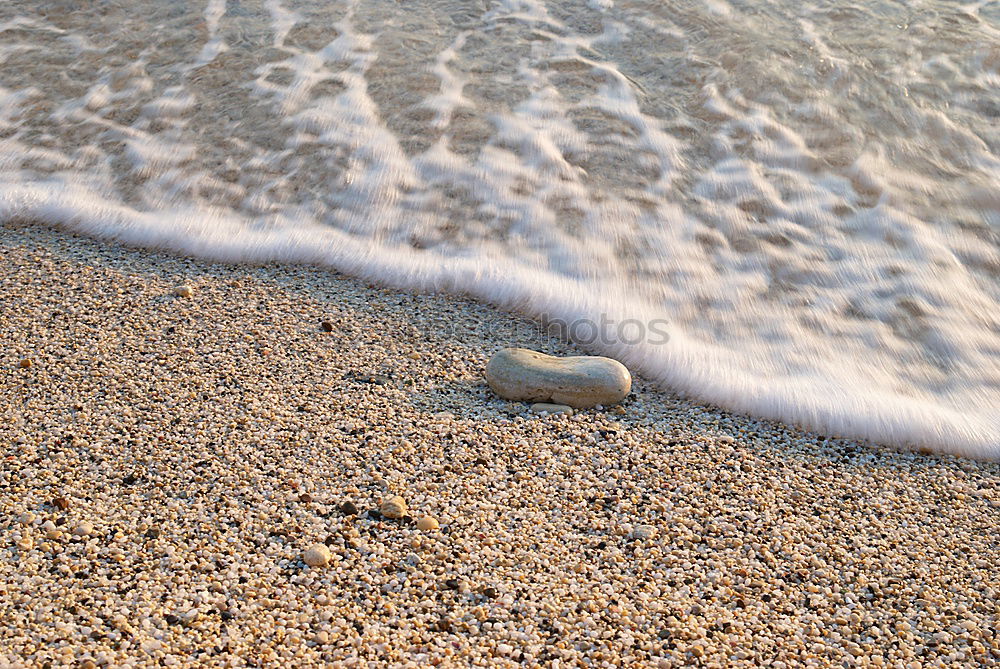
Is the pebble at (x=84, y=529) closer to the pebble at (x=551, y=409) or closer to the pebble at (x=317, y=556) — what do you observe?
the pebble at (x=317, y=556)

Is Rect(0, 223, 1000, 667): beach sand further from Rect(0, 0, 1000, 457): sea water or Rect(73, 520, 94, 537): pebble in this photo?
Rect(0, 0, 1000, 457): sea water

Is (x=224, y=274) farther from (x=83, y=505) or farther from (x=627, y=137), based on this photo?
(x=627, y=137)

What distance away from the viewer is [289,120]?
11.8 feet

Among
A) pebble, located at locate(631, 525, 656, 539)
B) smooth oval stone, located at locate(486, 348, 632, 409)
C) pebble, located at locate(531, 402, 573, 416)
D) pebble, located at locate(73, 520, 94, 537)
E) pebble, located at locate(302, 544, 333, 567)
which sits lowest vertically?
pebble, located at locate(73, 520, 94, 537)

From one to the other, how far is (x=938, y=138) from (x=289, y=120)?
254 centimetres

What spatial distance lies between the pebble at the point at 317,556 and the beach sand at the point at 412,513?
2 centimetres

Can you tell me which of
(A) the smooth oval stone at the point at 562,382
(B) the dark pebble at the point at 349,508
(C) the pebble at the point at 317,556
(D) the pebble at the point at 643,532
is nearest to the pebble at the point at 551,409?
(A) the smooth oval stone at the point at 562,382

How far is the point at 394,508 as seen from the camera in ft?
6.41

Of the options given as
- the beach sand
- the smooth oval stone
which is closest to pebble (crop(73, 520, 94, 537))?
the beach sand

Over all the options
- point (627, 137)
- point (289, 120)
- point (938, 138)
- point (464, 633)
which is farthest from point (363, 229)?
point (938, 138)

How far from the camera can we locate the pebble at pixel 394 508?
1.95m

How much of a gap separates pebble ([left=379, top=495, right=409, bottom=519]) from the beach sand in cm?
2

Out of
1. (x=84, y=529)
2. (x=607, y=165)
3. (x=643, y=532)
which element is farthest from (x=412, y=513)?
(x=607, y=165)

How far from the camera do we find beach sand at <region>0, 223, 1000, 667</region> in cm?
168
